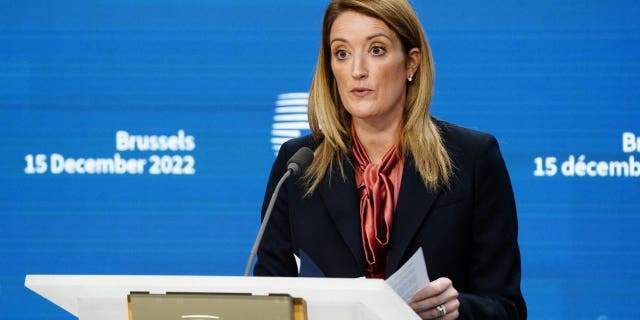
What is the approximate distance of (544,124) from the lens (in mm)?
3484

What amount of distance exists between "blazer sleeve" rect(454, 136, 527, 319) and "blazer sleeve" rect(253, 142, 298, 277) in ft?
1.44

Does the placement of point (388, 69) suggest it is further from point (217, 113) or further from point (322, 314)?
point (217, 113)

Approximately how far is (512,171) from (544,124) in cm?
20

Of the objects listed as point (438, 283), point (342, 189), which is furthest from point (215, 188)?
point (438, 283)

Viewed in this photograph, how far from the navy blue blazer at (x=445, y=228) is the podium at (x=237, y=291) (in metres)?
0.79

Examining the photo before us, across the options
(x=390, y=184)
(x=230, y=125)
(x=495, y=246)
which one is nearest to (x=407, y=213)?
(x=390, y=184)

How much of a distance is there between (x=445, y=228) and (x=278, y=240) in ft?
1.34

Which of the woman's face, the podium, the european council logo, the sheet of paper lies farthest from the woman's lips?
the european council logo

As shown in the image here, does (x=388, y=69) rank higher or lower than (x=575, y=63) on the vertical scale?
lower

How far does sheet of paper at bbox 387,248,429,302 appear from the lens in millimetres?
1851

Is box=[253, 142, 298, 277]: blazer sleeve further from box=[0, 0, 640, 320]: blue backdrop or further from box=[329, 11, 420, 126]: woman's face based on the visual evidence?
box=[0, 0, 640, 320]: blue backdrop

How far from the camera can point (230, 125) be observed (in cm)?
359

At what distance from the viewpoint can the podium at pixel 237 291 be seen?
146 centimetres

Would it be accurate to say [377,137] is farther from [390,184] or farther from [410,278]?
[410,278]
